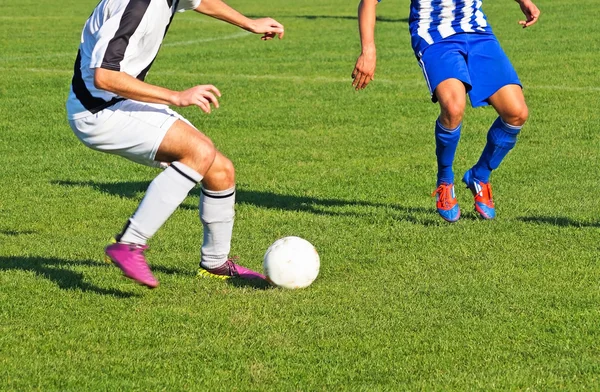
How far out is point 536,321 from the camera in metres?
5.61

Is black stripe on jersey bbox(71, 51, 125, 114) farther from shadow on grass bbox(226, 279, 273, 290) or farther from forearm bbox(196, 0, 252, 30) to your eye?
shadow on grass bbox(226, 279, 273, 290)

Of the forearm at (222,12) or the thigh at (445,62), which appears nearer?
the forearm at (222,12)

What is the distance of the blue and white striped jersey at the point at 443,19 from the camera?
805 centimetres

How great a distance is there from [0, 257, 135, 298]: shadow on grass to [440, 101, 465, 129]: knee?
8.94ft

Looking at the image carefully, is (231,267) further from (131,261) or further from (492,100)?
(492,100)

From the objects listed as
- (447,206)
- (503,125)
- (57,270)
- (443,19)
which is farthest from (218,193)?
(503,125)

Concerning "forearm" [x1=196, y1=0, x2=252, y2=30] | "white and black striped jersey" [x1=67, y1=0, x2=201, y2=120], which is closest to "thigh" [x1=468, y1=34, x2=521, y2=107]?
"forearm" [x1=196, y1=0, x2=252, y2=30]

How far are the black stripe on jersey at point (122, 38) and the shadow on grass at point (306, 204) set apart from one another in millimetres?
3083

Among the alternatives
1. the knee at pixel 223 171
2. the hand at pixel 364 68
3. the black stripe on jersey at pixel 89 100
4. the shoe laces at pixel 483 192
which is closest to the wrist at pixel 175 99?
the black stripe on jersey at pixel 89 100

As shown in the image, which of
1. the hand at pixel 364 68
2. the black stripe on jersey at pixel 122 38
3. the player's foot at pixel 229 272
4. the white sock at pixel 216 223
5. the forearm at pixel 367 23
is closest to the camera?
the black stripe on jersey at pixel 122 38

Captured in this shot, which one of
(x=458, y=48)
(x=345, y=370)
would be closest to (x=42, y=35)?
(x=458, y=48)

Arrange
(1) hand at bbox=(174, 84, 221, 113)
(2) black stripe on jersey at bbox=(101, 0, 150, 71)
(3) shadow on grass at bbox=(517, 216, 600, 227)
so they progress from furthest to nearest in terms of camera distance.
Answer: (3) shadow on grass at bbox=(517, 216, 600, 227) → (2) black stripe on jersey at bbox=(101, 0, 150, 71) → (1) hand at bbox=(174, 84, 221, 113)

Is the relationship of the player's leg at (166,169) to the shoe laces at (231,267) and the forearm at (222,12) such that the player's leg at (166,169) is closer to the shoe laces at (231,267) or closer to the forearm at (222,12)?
the shoe laces at (231,267)

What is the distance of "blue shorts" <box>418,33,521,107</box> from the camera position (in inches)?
311
